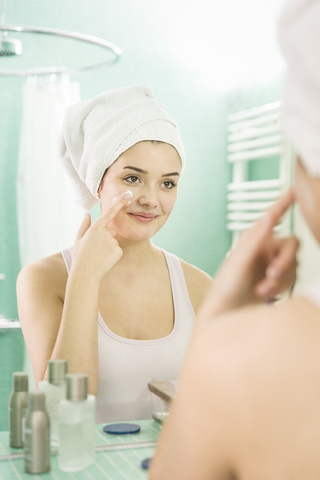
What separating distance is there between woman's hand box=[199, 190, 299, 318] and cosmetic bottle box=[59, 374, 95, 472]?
0.45m

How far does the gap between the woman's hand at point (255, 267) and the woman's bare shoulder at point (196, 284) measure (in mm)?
898

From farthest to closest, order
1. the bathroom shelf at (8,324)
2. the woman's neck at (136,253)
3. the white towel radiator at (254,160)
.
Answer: the bathroom shelf at (8,324)
the white towel radiator at (254,160)
the woman's neck at (136,253)

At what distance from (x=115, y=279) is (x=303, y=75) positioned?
1.02 metres

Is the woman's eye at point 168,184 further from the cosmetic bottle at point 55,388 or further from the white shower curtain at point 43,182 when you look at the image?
the white shower curtain at point 43,182

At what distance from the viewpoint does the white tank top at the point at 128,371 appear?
126 cm

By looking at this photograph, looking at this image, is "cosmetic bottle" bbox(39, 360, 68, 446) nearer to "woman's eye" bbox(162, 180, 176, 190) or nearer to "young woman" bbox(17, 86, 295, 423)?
"young woman" bbox(17, 86, 295, 423)

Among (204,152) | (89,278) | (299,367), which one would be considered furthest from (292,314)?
(204,152)

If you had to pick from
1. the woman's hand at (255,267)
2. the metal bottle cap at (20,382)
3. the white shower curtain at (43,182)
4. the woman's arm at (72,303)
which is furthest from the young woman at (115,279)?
the white shower curtain at (43,182)

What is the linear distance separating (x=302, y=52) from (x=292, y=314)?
0.66ft

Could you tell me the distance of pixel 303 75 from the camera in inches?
17.3

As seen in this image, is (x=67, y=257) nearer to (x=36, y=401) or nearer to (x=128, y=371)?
(x=128, y=371)

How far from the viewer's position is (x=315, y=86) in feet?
1.42

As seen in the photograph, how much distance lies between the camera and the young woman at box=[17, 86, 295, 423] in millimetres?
1204

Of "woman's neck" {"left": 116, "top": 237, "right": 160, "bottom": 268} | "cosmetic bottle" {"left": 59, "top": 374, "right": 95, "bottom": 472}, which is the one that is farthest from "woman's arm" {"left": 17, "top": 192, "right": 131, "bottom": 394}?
"cosmetic bottle" {"left": 59, "top": 374, "right": 95, "bottom": 472}
